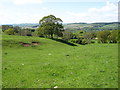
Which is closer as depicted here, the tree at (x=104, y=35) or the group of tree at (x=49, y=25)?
the group of tree at (x=49, y=25)

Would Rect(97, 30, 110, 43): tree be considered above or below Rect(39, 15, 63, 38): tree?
below

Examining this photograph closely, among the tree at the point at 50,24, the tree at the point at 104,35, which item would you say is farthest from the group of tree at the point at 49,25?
the tree at the point at 104,35

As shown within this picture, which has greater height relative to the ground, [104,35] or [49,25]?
[49,25]

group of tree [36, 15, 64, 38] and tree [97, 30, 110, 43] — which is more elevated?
group of tree [36, 15, 64, 38]

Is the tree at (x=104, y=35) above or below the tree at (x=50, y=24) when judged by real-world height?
below

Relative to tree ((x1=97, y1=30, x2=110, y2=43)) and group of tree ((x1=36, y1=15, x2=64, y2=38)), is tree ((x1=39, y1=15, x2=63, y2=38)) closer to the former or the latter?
group of tree ((x1=36, y1=15, x2=64, y2=38))

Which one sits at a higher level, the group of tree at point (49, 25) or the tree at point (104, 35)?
the group of tree at point (49, 25)

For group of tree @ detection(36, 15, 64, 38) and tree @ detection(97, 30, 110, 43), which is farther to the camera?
tree @ detection(97, 30, 110, 43)

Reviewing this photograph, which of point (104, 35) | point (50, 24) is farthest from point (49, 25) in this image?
point (104, 35)

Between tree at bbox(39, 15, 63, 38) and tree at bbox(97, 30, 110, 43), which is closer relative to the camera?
tree at bbox(39, 15, 63, 38)

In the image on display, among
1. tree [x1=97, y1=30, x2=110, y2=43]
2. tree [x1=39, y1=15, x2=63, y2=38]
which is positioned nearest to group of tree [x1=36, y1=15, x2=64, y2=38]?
tree [x1=39, y1=15, x2=63, y2=38]

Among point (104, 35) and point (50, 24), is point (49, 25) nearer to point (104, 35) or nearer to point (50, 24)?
point (50, 24)

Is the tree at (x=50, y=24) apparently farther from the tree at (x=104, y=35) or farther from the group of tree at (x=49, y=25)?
the tree at (x=104, y=35)

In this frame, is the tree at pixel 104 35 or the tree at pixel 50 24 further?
the tree at pixel 104 35
